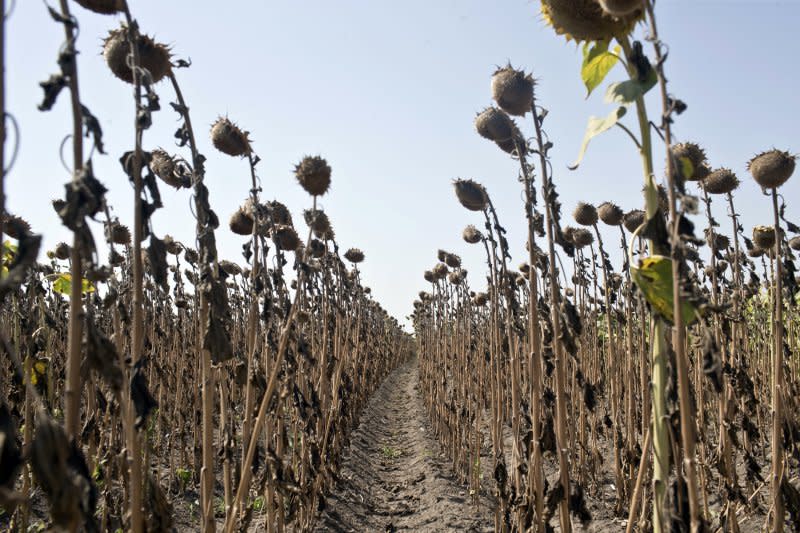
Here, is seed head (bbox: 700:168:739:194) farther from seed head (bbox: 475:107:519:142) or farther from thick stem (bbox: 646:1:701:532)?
thick stem (bbox: 646:1:701:532)

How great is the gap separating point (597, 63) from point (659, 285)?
2.21 feet

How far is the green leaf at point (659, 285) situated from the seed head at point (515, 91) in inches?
58.5

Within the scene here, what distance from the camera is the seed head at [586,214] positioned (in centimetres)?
545

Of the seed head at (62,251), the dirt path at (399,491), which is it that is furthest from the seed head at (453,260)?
the seed head at (62,251)

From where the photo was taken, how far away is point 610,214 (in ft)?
17.8

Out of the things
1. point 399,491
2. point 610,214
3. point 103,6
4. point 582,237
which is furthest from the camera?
point 399,491

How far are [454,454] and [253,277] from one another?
5470 millimetres

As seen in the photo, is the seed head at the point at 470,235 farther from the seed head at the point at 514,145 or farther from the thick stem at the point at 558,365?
the thick stem at the point at 558,365

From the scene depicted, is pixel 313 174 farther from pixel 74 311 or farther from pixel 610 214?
pixel 610 214

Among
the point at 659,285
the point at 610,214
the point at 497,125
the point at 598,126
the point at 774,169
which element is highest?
the point at 610,214

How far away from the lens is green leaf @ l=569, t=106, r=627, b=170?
5.34 feet

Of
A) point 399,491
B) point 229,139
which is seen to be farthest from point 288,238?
point 399,491

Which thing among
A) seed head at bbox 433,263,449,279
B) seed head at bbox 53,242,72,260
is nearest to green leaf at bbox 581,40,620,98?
seed head at bbox 53,242,72,260

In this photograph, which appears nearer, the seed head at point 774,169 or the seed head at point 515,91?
the seed head at point 515,91
